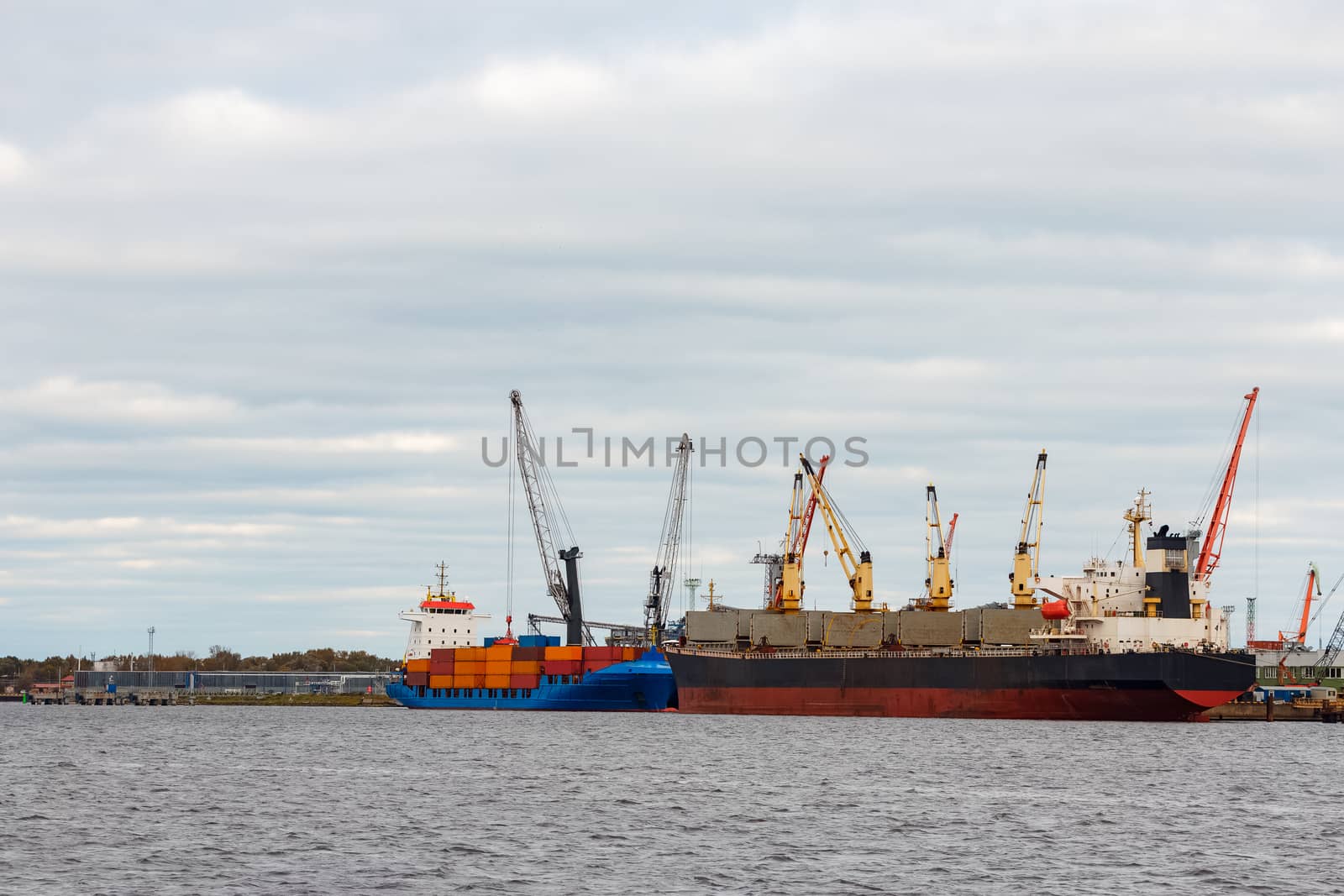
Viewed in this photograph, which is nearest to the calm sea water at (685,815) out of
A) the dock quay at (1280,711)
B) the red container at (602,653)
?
the dock quay at (1280,711)

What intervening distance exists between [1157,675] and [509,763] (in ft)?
140

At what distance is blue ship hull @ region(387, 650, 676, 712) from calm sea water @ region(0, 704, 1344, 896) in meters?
41.1

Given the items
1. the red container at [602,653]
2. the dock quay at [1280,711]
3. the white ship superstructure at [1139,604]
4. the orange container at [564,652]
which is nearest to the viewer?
the white ship superstructure at [1139,604]

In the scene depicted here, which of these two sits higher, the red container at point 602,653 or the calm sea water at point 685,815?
the red container at point 602,653

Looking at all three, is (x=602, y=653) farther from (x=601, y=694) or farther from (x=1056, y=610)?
(x=1056, y=610)

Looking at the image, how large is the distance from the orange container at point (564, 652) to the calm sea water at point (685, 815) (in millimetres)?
48974

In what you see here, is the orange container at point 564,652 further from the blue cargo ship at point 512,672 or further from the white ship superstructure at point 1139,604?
the white ship superstructure at point 1139,604

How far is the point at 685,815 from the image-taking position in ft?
165

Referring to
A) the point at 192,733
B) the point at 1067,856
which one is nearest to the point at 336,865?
the point at 1067,856

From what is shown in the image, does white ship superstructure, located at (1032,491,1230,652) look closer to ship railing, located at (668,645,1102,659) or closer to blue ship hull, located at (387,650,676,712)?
ship railing, located at (668,645,1102,659)

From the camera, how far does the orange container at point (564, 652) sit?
140m

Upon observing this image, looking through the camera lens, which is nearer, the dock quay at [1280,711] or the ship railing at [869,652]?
the ship railing at [869,652]

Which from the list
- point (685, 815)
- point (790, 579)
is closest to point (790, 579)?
point (790, 579)

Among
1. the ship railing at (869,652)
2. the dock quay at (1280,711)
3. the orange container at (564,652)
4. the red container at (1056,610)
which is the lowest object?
the dock quay at (1280,711)
